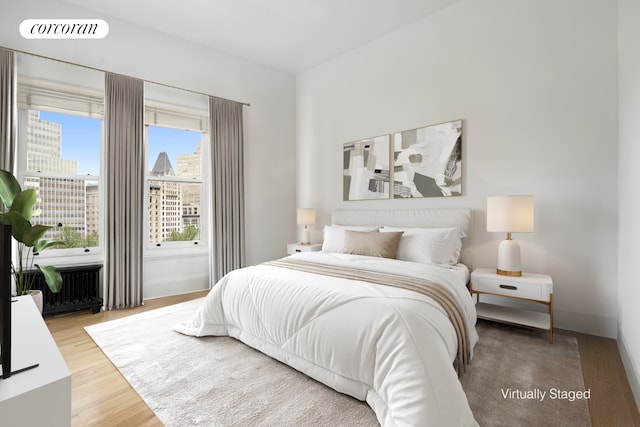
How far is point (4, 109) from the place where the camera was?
2.87 m

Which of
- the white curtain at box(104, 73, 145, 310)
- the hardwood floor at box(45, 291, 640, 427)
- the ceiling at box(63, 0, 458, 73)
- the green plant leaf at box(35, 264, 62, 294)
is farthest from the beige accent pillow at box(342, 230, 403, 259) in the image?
the green plant leaf at box(35, 264, 62, 294)

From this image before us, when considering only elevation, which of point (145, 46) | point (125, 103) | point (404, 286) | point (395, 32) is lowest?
point (404, 286)

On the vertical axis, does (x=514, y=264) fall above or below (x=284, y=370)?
above

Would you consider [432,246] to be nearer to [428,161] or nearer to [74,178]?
[428,161]

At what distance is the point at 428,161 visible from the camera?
11.7 feet

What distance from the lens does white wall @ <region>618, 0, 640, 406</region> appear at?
184 cm

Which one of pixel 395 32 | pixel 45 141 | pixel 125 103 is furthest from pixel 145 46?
pixel 395 32

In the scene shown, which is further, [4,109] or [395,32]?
[395,32]

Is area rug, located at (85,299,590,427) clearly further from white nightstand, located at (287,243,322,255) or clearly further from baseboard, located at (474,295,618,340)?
white nightstand, located at (287,243,322,255)

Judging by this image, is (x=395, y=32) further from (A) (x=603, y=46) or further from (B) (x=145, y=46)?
(B) (x=145, y=46)

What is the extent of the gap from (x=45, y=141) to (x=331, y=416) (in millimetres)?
3809

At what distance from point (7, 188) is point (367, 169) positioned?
3.59m

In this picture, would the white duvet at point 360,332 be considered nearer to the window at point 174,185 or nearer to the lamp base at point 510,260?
the lamp base at point 510,260

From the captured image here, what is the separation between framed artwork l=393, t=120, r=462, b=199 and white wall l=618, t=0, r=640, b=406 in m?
1.28
